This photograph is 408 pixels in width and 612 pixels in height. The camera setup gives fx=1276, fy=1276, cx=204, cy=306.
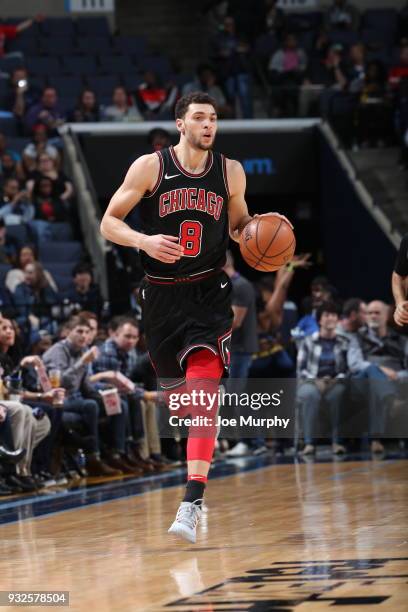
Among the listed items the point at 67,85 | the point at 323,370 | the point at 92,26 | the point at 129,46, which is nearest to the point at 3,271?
the point at 323,370

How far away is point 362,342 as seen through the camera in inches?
494

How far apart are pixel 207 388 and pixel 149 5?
16986mm

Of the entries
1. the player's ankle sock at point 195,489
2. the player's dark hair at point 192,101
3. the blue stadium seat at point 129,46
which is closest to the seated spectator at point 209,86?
the blue stadium seat at point 129,46

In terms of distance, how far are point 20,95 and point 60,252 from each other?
115 inches

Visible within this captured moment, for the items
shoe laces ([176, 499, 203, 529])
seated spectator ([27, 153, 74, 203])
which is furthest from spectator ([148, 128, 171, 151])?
shoe laces ([176, 499, 203, 529])

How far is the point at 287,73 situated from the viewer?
18.2 meters

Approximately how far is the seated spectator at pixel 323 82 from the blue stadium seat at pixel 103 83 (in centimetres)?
263

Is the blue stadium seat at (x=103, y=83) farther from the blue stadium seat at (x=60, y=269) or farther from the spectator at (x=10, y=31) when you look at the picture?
the blue stadium seat at (x=60, y=269)

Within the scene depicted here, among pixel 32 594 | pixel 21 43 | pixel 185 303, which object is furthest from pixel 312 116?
pixel 32 594

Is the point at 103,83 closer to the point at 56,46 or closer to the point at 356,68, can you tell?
the point at 56,46

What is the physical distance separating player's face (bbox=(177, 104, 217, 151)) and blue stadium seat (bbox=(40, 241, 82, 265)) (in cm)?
844

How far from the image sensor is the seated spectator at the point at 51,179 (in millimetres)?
14594

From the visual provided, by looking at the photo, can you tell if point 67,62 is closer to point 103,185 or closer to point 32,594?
point 103,185

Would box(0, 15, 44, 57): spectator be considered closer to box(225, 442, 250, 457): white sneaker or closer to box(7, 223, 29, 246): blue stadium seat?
box(7, 223, 29, 246): blue stadium seat
